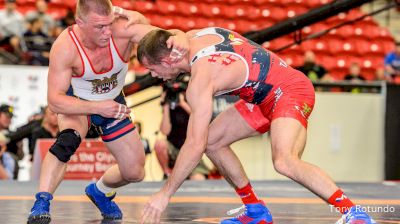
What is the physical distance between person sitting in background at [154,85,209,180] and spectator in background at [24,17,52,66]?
1806 millimetres

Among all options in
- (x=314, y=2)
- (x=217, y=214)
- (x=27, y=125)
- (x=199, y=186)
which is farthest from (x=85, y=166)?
(x=314, y=2)

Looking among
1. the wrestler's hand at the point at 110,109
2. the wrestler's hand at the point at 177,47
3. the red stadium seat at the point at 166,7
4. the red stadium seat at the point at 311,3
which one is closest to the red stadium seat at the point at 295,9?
the red stadium seat at the point at 311,3

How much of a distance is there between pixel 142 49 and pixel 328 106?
6.70 metres

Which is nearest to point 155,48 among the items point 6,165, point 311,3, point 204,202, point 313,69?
point 204,202

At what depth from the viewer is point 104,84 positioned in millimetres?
5176

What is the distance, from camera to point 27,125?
31.3 feet

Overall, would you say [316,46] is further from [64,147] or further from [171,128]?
[64,147]

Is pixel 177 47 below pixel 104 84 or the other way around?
the other way around

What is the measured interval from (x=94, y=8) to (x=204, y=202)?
2.16m

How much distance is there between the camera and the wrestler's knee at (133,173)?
5395 millimetres

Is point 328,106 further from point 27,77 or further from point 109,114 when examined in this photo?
point 109,114

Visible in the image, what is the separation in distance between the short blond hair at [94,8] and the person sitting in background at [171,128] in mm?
4684

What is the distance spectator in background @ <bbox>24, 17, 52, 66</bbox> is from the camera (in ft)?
35.8

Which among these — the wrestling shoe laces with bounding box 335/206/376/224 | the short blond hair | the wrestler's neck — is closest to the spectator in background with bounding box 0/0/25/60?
the wrestler's neck
